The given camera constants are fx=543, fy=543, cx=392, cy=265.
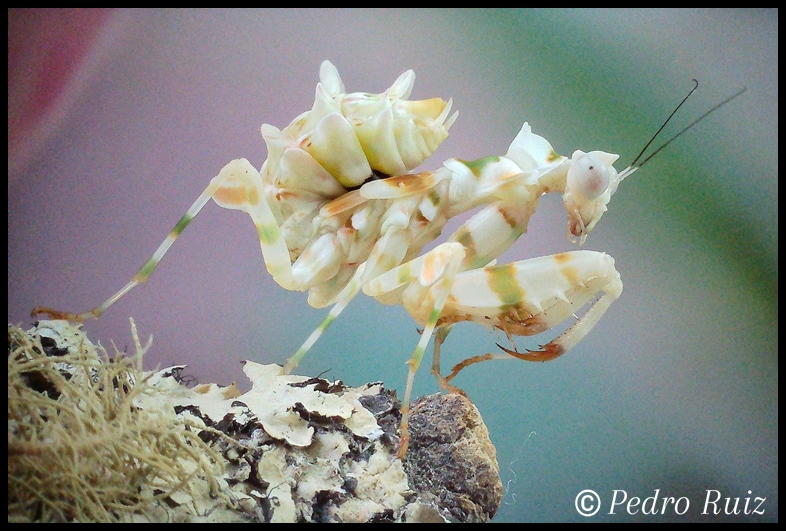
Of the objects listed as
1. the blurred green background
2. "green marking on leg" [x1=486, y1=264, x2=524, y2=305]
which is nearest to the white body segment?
"green marking on leg" [x1=486, y1=264, x2=524, y2=305]

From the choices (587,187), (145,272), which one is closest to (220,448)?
(145,272)

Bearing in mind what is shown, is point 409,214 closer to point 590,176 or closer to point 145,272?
point 590,176

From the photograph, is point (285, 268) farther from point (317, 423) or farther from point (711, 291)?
point (711, 291)

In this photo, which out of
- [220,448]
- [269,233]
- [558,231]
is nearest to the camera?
[220,448]

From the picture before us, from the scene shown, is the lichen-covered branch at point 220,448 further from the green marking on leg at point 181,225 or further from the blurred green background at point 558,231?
the green marking on leg at point 181,225

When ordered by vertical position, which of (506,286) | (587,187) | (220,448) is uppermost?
(587,187)

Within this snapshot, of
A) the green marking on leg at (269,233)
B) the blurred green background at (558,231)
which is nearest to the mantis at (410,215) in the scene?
the green marking on leg at (269,233)

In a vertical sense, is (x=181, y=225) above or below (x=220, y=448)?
above
